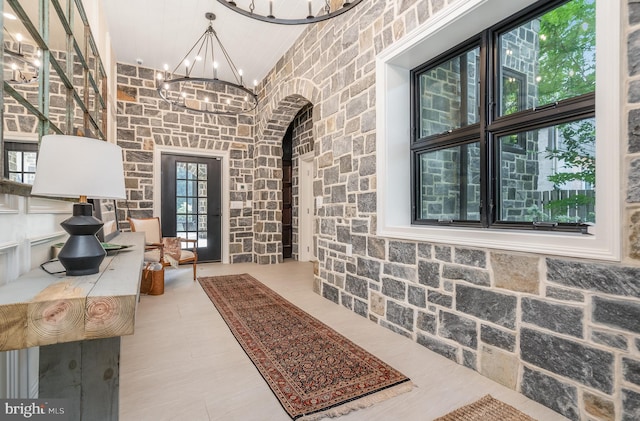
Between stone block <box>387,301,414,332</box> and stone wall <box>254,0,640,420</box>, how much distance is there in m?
0.01

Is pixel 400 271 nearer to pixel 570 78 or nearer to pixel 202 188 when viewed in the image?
pixel 570 78

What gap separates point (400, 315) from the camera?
2.40 metres

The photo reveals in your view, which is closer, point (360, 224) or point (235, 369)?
point (235, 369)

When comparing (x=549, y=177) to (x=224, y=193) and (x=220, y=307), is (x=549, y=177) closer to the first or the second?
(x=220, y=307)

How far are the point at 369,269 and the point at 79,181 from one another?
2206 mm

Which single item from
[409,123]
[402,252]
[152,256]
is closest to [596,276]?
[402,252]

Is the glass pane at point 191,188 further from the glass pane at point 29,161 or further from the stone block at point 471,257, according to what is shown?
the stone block at point 471,257

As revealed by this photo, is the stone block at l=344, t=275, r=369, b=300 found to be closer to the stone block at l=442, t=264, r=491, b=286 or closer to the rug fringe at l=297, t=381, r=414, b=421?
the stone block at l=442, t=264, r=491, b=286

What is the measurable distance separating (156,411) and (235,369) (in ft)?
1.62

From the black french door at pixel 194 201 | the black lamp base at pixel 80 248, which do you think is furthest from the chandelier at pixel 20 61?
the black french door at pixel 194 201

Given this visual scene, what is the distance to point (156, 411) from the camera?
1524mm

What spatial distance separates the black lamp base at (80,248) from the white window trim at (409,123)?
75.5 inches

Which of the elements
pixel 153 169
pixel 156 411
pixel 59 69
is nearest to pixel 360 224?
pixel 156 411

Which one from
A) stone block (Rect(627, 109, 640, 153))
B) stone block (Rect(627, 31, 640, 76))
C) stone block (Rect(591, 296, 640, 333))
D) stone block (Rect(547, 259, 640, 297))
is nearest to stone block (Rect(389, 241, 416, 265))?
stone block (Rect(547, 259, 640, 297))
